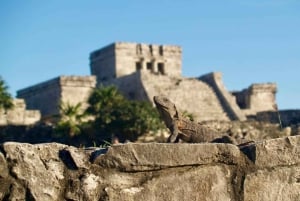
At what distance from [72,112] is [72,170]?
39.5 metres

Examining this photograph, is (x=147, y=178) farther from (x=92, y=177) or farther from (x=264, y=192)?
(x=264, y=192)

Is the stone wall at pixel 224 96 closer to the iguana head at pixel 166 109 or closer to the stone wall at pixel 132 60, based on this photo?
the stone wall at pixel 132 60

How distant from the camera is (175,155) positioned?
394 cm

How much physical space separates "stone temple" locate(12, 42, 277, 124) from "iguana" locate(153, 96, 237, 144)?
3785 centimetres

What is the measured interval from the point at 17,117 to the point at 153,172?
142 ft

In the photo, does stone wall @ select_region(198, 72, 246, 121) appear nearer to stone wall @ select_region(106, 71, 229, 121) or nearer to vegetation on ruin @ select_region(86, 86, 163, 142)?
stone wall @ select_region(106, 71, 229, 121)

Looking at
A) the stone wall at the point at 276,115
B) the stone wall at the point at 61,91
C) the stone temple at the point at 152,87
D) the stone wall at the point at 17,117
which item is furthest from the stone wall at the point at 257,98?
the stone wall at the point at 17,117

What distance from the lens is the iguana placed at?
753 cm

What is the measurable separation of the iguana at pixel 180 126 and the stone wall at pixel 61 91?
41391 millimetres

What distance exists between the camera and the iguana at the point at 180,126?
7529 mm

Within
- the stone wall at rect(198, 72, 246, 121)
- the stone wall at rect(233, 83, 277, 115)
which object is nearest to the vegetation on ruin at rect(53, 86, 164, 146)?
the stone wall at rect(198, 72, 246, 121)

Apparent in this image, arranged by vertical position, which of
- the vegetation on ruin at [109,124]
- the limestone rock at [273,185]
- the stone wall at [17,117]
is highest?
the stone wall at [17,117]

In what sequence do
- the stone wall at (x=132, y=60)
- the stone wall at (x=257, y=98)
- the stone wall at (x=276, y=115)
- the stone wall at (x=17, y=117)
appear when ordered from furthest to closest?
the stone wall at (x=257, y=98) < the stone wall at (x=132, y=60) < the stone wall at (x=276, y=115) < the stone wall at (x=17, y=117)

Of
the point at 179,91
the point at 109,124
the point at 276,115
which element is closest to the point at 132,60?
the point at 179,91
